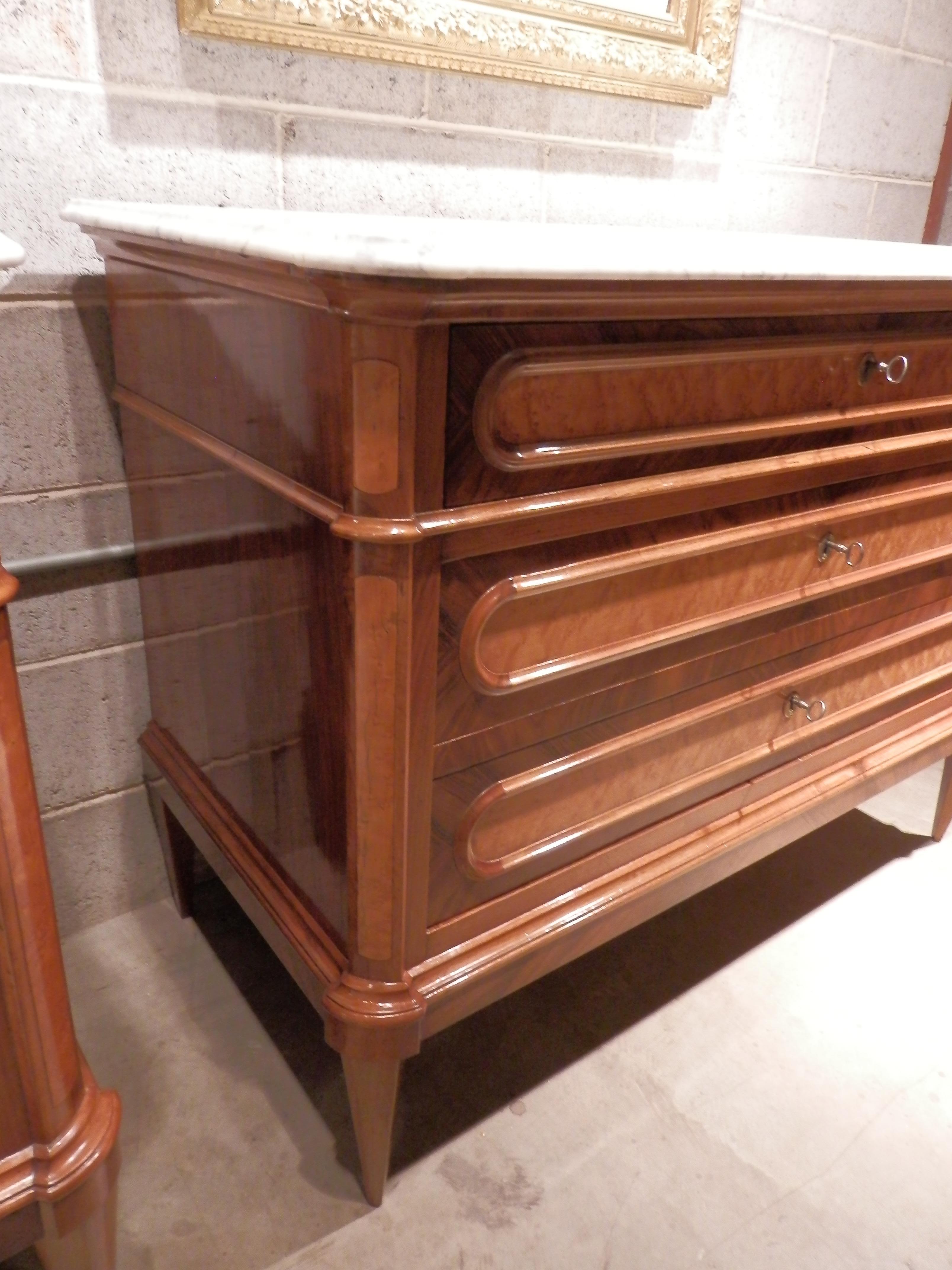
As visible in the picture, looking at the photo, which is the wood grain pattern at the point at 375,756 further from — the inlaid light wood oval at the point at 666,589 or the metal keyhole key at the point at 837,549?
the metal keyhole key at the point at 837,549

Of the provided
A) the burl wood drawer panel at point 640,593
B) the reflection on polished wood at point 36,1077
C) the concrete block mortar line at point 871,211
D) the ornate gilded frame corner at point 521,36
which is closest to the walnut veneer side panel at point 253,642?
the burl wood drawer panel at point 640,593

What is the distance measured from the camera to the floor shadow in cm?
112

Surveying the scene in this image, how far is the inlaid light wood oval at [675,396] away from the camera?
2.40 ft

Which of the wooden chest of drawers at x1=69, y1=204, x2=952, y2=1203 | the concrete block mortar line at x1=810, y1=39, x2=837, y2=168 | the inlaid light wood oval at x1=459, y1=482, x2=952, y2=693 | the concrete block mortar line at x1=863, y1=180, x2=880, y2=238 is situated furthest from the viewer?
the concrete block mortar line at x1=863, y1=180, x2=880, y2=238

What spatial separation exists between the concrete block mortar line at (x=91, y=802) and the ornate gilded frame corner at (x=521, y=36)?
3.04ft

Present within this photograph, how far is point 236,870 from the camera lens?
1.07 m

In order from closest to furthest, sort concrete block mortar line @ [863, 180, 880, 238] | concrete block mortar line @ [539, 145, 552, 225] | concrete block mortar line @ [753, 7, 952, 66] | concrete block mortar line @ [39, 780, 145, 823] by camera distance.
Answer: concrete block mortar line @ [39, 780, 145, 823]
concrete block mortar line @ [539, 145, 552, 225]
concrete block mortar line @ [753, 7, 952, 66]
concrete block mortar line @ [863, 180, 880, 238]

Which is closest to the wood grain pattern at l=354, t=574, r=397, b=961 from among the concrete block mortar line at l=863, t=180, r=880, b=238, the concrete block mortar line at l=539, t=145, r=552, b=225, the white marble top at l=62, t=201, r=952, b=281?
the white marble top at l=62, t=201, r=952, b=281

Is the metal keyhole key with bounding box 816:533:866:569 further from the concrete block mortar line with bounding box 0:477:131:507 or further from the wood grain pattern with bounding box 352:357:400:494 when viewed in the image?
the concrete block mortar line with bounding box 0:477:131:507

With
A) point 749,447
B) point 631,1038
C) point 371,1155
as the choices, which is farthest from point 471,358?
point 631,1038

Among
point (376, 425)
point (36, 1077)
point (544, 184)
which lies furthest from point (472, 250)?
point (544, 184)

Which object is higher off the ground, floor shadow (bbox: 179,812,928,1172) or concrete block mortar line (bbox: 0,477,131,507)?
concrete block mortar line (bbox: 0,477,131,507)

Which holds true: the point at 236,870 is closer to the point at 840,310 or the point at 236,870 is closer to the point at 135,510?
the point at 135,510

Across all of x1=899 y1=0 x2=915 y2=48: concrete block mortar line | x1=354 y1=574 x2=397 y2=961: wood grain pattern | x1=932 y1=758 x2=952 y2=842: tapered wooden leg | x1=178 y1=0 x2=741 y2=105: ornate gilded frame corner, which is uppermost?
x1=899 y1=0 x2=915 y2=48: concrete block mortar line
